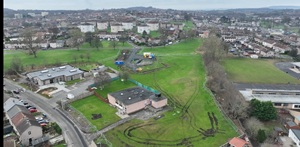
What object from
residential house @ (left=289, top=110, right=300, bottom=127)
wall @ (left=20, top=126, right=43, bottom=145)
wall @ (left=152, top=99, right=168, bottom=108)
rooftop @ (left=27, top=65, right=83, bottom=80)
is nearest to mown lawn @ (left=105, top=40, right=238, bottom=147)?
wall @ (left=152, top=99, right=168, bottom=108)

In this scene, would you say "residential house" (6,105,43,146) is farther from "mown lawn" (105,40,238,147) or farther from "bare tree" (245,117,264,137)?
"bare tree" (245,117,264,137)

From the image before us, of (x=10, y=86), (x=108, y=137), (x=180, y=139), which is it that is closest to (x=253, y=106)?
(x=180, y=139)

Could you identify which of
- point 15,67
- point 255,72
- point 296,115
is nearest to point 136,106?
point 296,115

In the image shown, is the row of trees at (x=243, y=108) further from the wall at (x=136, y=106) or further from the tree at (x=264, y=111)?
the wall at (x=136, y=106)

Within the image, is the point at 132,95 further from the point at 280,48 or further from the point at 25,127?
the point at 280,48

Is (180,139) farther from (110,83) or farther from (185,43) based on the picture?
(185,43)

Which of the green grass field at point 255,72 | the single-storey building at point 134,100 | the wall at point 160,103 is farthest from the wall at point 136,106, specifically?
the green grass field at point 255,72

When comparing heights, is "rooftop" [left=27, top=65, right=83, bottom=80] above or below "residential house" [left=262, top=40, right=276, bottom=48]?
below
